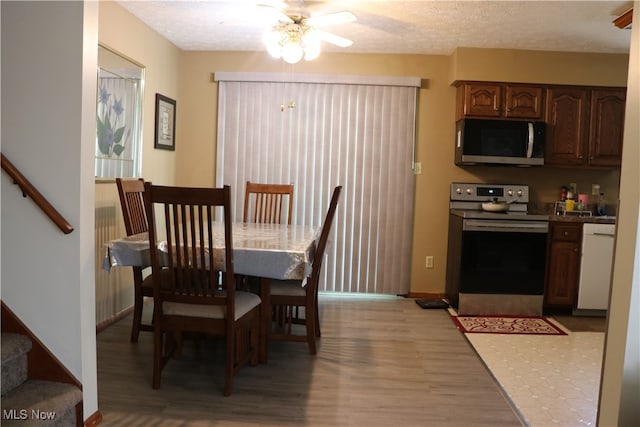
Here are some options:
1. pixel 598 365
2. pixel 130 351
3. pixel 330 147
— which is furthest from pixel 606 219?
pixel 130 351

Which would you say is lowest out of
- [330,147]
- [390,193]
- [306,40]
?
[390,193]

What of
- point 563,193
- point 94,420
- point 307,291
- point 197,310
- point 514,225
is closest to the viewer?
point 94,420

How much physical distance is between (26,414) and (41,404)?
0.25 ft

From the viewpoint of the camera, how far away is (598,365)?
3371 mm

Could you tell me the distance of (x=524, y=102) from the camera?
4.71 metres

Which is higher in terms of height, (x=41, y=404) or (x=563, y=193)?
(x=563, y=193)

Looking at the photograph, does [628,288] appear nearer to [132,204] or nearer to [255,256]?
[255,256]

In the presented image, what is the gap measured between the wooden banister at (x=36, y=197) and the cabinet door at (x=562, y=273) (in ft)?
12.6

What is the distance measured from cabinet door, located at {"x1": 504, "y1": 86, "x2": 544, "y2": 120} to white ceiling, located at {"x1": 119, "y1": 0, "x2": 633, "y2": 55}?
14.3 inches

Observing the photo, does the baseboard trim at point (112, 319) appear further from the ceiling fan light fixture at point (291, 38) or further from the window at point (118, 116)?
the ceiling fan light fixture at point (291, 38)

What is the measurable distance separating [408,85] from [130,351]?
131 inches

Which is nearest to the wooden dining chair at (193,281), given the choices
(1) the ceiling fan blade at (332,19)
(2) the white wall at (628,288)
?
(1) the ceiling fan blade at (332,19)

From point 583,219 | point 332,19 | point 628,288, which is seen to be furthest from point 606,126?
point 628,288

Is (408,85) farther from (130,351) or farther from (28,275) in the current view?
(28,275)
